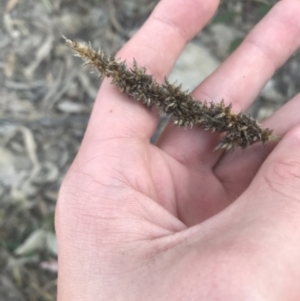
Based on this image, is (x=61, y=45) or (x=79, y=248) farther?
(x=61, y=45)

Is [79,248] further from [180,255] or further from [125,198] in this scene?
[180,255]

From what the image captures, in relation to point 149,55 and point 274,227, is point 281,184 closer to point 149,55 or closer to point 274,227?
point 274,227

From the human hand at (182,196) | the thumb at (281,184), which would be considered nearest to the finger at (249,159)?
the human hand at (182,196)

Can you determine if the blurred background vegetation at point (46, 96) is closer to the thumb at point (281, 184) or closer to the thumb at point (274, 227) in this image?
the thumb at point (281, 184)

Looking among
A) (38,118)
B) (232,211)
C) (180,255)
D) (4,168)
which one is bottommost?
(4,168)

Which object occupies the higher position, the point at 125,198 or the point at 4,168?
the point at 125,198

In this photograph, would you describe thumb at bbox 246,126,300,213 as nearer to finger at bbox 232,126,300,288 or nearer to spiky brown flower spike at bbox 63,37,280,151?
finger at bbox 232,126,300,288

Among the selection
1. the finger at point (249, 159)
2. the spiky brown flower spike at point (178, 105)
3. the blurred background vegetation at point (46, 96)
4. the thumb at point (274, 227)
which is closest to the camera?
the thumb at point (274, 227)

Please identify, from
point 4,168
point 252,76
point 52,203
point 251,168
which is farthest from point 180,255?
point 4,168
